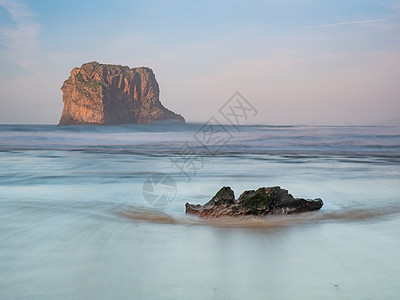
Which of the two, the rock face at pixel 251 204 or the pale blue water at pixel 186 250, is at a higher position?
the rock face at pixel 251 204

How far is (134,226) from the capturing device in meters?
4.17

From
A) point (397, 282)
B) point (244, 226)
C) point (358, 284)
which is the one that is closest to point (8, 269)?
point (244, 226)

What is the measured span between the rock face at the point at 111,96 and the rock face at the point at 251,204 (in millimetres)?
133854

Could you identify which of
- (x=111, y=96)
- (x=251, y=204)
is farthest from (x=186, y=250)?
(x=111, y=96)

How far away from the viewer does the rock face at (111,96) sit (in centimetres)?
13350

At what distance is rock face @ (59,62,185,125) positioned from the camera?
134 metres

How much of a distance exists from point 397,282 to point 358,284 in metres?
0.30

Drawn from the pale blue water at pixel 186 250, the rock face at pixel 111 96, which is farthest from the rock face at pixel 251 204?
the rock face at pixel 111 96

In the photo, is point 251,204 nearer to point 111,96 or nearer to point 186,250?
point 186,250

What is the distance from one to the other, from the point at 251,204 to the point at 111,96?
467 feet

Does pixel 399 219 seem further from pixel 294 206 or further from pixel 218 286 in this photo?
pixel 218 286

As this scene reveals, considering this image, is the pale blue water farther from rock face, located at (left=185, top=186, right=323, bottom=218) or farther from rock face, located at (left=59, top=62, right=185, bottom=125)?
rock face, located at (left=59, top=62, right=185, bottom=125)

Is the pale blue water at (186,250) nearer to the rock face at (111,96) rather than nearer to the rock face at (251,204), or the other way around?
the rock face at (251,204)

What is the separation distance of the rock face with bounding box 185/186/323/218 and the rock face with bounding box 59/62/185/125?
133854mm
